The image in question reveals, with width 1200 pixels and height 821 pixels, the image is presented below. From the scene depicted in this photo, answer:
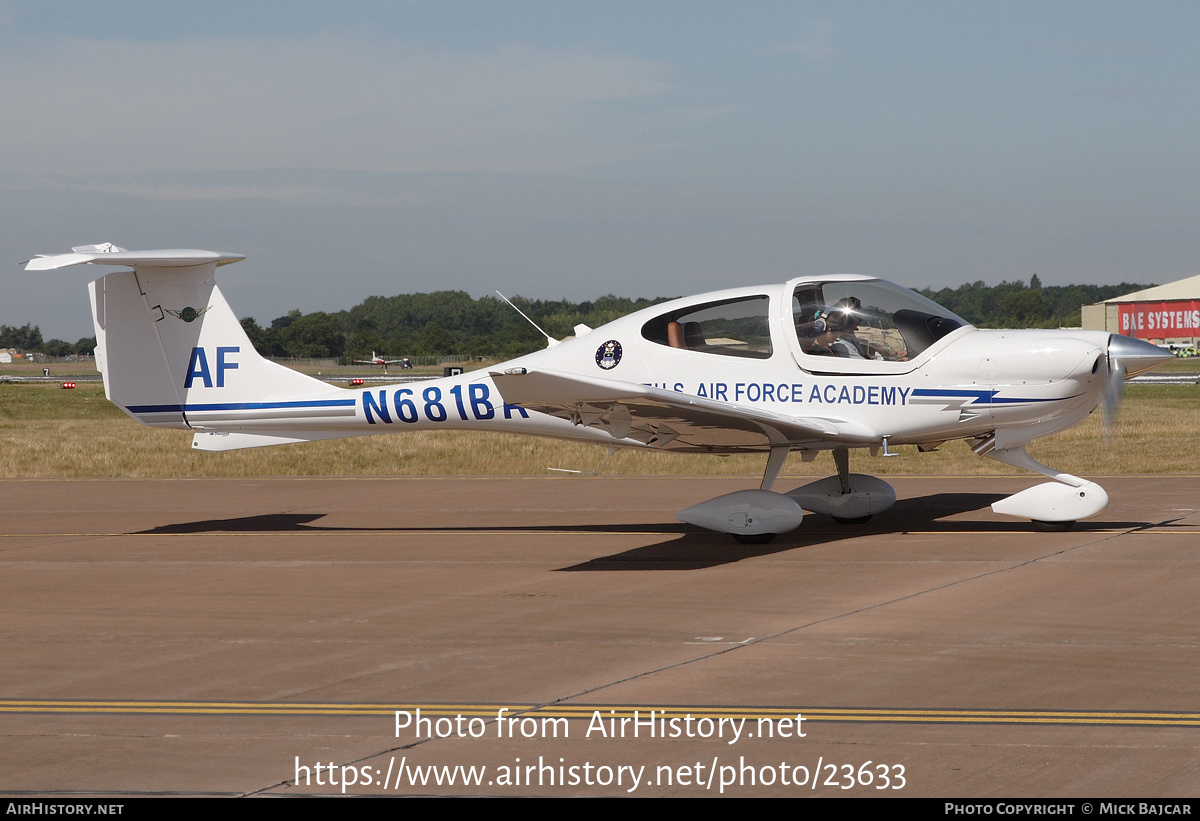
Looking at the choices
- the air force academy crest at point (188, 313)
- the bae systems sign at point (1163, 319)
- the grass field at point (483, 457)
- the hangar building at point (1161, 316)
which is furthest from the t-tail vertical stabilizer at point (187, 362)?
the bae systems sign at point (1163, 319)

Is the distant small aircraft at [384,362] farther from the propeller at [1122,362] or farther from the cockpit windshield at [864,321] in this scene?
the propeller at [1122,362]

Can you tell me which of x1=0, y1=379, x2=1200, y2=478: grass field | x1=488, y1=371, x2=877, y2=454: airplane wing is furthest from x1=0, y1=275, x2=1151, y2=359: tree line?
x1=488, y1=371, x2=877, y2=454: airplane wing

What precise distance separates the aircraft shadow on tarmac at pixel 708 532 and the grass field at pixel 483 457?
4.70 metres

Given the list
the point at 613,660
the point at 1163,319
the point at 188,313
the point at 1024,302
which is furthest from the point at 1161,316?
the point at 613,660

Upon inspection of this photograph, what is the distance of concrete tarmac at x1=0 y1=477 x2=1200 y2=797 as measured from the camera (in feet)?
15.4

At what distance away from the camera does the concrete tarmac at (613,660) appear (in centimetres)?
470

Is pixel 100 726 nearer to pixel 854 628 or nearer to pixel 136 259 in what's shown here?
pixel 854 628

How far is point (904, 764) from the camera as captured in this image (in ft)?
15.2

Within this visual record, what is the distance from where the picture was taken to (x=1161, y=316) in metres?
96.4

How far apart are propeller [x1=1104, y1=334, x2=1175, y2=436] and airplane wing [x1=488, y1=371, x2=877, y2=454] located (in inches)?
82.4

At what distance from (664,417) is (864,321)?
7.01 ft

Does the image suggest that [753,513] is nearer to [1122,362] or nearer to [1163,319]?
[1122,362]

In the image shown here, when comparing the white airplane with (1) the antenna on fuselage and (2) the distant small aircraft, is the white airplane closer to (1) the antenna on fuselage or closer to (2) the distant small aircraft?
(1) the antenna on fuselage

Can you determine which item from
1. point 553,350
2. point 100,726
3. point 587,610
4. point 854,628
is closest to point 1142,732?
point 854,628
